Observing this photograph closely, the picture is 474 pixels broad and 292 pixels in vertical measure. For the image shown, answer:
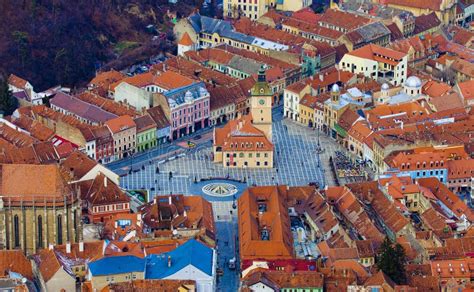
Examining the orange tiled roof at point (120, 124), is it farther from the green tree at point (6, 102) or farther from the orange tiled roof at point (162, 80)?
the green tree at point (6, 102)

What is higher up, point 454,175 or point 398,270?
point 454,175

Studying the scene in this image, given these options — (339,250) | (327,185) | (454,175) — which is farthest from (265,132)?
(339,250)

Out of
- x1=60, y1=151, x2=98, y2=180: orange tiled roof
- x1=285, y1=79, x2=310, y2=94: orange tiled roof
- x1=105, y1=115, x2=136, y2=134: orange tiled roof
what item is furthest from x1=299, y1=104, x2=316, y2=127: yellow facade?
x1=60, y1=151, x2=98, y2=180: orange tiled roof

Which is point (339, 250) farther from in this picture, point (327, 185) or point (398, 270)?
point (327, 185)

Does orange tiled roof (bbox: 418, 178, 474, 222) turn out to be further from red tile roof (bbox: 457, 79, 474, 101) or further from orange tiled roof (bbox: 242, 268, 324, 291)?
red tile roof (bbox: 457, 79, 474, 101)

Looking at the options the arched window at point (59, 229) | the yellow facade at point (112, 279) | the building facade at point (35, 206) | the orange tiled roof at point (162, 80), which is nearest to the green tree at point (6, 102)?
the orange tiled roof at point (162, 80)

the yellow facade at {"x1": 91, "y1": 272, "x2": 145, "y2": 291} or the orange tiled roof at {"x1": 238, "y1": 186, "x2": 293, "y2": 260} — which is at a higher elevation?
the orange tiled roof at {"x1": 238, "y1": 186, "x2": 293, "y2": 260}
